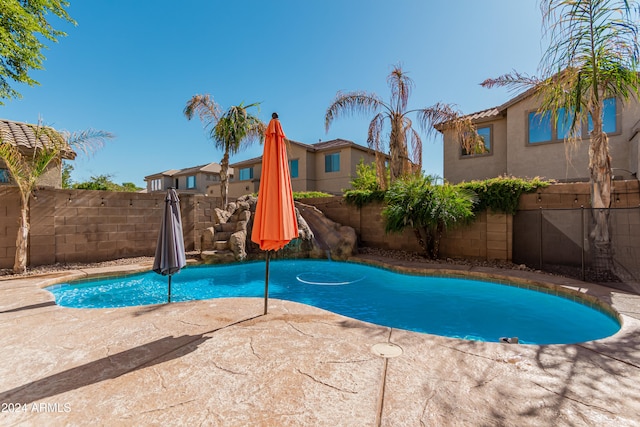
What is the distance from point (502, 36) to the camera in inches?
305

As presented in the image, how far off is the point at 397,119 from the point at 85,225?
11.4 meters

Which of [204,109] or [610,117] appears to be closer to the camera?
Answer: [610,117]

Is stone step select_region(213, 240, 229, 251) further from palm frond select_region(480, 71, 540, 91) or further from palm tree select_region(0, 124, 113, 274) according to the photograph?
palm frond select_region(480, 71, 540, 91)

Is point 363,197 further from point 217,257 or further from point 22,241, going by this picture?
point 22,241

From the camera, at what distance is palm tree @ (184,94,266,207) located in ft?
42.3

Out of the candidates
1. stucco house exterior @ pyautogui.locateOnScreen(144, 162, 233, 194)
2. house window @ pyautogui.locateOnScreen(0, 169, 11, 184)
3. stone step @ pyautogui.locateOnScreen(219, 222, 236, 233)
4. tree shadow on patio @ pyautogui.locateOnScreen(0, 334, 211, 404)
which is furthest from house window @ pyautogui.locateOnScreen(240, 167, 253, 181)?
tree shadow on patio @ pyautogui.locateOnScreen(0, 334, 211, 404)

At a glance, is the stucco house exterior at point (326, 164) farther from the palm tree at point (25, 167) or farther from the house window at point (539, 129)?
the palm tree at point (25, 167)

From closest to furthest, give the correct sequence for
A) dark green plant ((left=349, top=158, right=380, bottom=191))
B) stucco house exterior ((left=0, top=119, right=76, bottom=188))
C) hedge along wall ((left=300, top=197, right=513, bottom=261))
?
hedge along wall ((left=300, top=197, right=513, bottom=261)) < stucco house exterior ((left=0, top=119, right=76, bottom=188)) < dark green plant ((left=349, top=158, right=380, bottom=191))

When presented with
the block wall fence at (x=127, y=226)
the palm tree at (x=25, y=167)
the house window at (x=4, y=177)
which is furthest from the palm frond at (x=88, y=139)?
the house window at (x=4, y=177)

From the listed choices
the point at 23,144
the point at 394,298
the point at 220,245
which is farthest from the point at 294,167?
the point at 394,298

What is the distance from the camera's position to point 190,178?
33.0 meters

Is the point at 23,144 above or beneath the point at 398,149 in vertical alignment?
above

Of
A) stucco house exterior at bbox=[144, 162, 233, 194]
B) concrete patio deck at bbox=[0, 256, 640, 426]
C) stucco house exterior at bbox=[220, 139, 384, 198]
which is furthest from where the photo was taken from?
stucco house exterior at bbox=[144, 162, 233, 194]

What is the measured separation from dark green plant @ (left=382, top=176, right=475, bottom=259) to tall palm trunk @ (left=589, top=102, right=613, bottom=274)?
2853 millimetres
